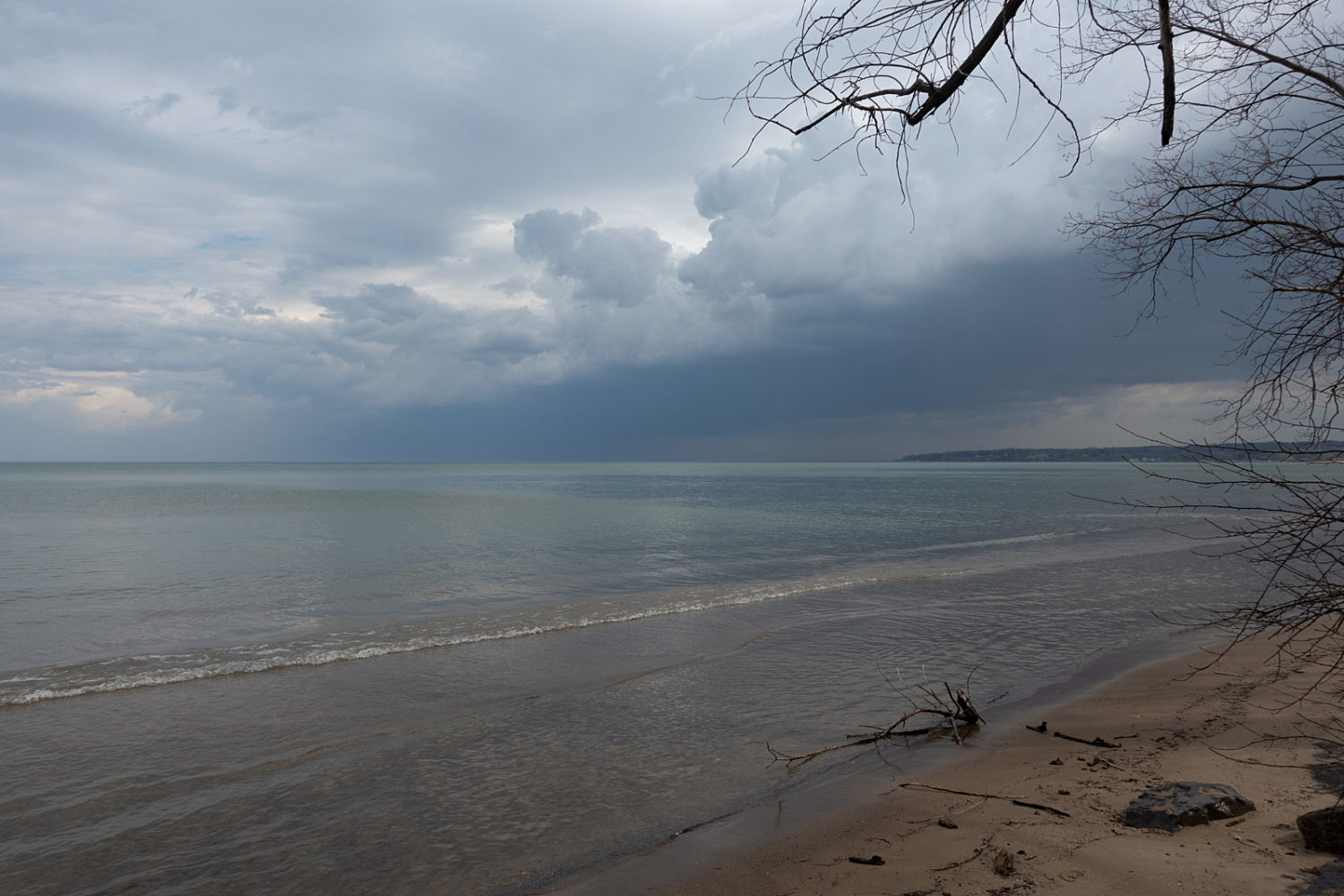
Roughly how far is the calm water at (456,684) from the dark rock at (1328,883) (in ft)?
11.6

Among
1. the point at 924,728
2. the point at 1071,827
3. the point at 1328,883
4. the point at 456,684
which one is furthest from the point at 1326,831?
the point at 456,684

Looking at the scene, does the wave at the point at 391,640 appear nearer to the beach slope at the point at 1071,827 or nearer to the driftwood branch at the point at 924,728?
the driftwood branch at the point at 924,728

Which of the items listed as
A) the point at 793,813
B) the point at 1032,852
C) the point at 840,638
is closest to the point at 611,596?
the point at 840,638

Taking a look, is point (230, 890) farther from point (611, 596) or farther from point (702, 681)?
point (611, 596)

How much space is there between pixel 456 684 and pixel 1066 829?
7581 mm

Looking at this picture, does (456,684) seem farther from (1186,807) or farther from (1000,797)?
(1186,807)

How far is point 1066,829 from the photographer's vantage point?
470 centimetres

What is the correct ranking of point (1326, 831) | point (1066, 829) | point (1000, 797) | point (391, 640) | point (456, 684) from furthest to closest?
point (391, 640) < point (456, 684) < point (1000, 797) < point (1066, 829) < point (1326, 831)

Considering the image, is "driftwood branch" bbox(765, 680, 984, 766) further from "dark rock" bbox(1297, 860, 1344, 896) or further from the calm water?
"dark rock" bbox(1297, 860, 1344, 896)

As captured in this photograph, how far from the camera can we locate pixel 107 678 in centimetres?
1024

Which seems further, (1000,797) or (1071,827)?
(1000,797)

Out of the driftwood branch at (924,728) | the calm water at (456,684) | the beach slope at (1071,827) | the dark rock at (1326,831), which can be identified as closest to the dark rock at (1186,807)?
the beach slope at (1071,827)

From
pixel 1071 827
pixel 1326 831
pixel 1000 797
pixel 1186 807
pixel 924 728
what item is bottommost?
pixel 924 728

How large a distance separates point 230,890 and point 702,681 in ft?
19.1
